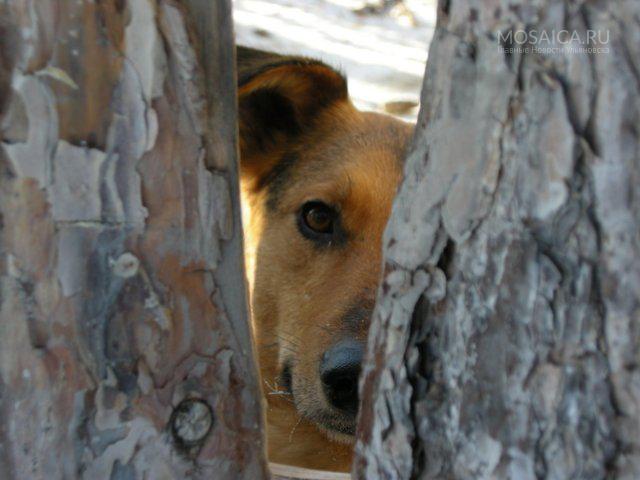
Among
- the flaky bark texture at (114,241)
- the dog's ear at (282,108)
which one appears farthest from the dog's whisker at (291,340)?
the flaky bark texture at (114,241)

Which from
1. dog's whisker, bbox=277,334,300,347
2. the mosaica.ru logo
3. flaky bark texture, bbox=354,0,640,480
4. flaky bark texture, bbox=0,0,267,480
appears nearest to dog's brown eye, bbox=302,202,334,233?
dog's whisker, bbox=277,334,300,347

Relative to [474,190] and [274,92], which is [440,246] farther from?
[274,92]

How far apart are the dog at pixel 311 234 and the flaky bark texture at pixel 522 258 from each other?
103 cm

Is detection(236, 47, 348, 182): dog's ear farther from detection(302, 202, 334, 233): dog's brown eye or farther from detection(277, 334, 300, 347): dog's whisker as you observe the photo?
detection(277, 334, 300, 347): dog's whisker

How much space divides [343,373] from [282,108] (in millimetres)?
1421

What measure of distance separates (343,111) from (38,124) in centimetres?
218

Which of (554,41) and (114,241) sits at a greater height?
(554,41)

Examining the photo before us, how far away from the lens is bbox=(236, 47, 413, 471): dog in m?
2.49

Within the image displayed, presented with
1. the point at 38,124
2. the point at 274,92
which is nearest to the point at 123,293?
the point at 38,124

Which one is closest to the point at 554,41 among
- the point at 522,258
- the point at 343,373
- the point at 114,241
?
the point at 522,258

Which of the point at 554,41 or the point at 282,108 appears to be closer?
the point at 554,41

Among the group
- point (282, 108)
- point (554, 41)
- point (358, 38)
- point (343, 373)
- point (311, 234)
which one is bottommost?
point (343, 373)

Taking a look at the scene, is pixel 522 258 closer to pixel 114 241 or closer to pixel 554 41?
pixel 554 41

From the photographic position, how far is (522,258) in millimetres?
1123
